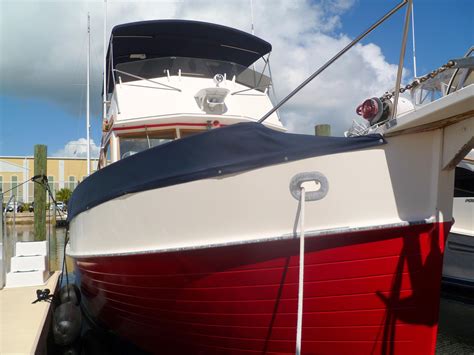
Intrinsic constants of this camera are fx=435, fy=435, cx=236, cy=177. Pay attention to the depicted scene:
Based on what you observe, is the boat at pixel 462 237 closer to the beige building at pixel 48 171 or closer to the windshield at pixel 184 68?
the windshield at pixel 184 68

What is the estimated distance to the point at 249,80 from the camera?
20.6 ft

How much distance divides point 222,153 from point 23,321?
318 centimetres

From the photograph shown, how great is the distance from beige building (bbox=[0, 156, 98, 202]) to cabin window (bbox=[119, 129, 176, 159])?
3463cm

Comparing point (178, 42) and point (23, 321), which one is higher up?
point (178, 42)

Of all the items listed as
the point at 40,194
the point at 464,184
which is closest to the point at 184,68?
the point at 40,194

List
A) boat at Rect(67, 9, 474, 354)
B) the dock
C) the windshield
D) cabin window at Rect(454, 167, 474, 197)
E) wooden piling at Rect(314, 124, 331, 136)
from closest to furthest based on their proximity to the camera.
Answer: boat at Rect(67, 9, 474, 354) < the dock < the windshield < cabin window at Rect(454, 167, 474, 197) < wooden piling at Rect(314, 124, 331, 136)

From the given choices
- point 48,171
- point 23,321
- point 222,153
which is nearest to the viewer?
point 222,153

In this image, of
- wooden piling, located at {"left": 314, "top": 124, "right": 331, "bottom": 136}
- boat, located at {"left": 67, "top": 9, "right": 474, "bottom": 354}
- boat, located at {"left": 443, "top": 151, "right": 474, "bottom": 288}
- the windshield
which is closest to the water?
boat, located at {"left": 443, "top": 151, "right": 474, "bottom": 288}

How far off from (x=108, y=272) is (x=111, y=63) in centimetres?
273

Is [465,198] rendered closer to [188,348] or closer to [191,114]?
[191,114]

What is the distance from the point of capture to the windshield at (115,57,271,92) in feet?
18.8

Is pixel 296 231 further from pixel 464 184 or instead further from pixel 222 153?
pixel 464 184

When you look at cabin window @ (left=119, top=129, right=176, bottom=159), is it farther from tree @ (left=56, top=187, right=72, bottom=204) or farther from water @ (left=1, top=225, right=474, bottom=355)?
tree @ (left=56, top=187, right=72, bottom=204)

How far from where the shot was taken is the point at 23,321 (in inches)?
187
